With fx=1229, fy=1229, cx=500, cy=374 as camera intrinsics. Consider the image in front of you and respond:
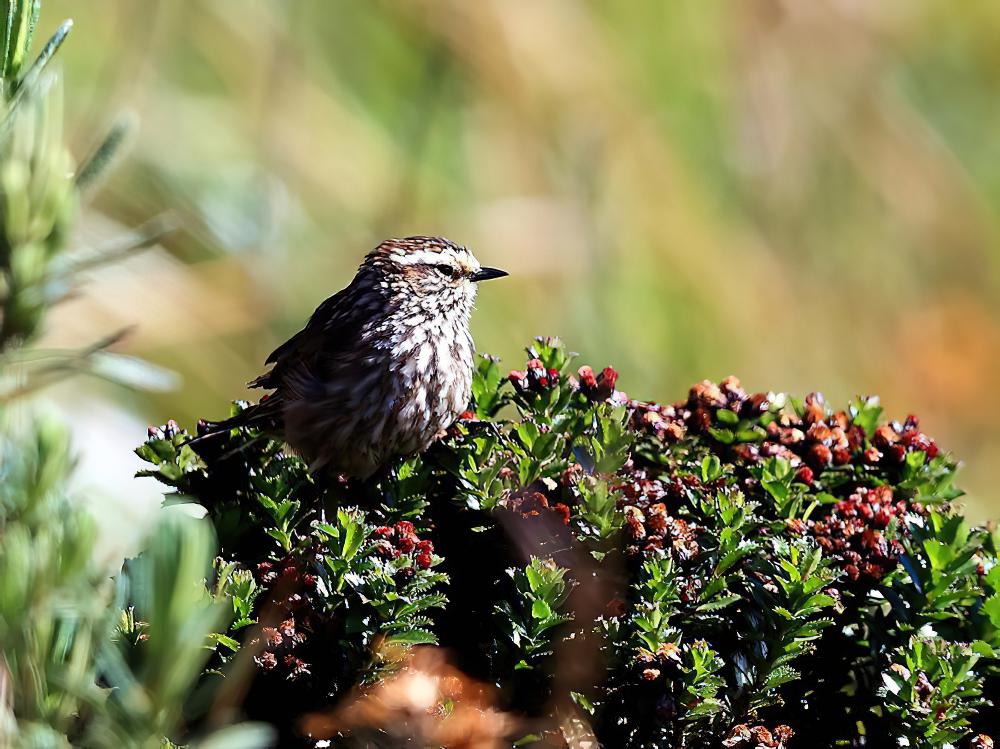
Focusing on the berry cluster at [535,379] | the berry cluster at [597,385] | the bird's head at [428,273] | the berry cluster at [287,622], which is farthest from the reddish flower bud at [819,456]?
the bird's head at [428,273]

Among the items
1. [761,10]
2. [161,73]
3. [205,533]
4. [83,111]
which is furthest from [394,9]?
[205,533]

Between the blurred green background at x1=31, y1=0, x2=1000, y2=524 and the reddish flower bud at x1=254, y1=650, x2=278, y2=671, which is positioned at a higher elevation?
the blurred green background at x1=31, y1=0, x2=1000, y2=524

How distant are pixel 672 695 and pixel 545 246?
326 centimetres

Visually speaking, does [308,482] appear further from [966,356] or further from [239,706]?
[966,356]

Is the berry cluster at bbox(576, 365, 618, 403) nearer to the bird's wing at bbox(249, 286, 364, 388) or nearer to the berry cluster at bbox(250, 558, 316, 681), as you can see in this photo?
the berry cluster at bbox(250, 558, 316, 681)

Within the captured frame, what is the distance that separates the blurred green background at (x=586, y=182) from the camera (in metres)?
4.48

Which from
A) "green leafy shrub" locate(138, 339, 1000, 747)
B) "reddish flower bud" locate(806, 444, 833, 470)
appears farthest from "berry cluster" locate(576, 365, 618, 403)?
"reddish flower bud" locate(806, 444, 833, 470)

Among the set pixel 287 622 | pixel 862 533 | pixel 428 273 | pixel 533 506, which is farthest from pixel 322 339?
pixel 862 533

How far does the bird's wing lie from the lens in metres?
3.36

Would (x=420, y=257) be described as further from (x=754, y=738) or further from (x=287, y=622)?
(x=754, y=738)

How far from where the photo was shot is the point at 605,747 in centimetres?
210

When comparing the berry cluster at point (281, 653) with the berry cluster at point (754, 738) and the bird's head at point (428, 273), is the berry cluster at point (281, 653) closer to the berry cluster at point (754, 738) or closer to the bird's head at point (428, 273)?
the berry cluster at point (754, 738)

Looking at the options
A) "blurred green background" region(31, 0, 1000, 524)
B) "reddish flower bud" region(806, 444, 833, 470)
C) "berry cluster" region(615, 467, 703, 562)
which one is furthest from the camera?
"blurred green background" region(31, 0, 1000, 524)

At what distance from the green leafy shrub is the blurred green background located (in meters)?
1.87
